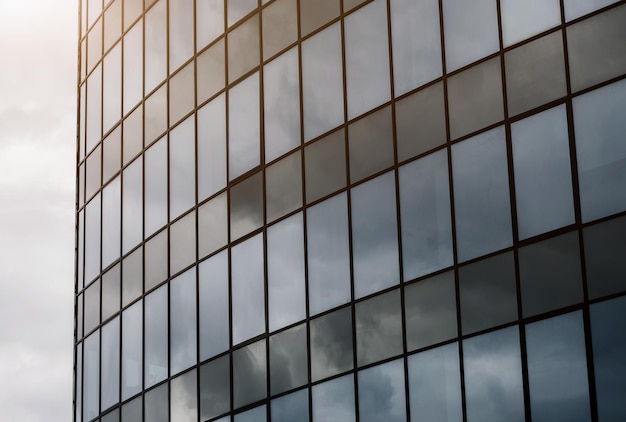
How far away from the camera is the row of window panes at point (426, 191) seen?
2275cm

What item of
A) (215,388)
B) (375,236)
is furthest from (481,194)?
(215,388)

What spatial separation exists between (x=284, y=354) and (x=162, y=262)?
6789mm

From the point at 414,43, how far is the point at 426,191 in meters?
3.42

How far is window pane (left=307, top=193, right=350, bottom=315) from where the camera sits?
27.5 m

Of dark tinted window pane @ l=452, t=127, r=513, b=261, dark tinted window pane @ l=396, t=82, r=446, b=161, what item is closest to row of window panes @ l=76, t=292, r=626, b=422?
dark tinted window pane @ l=452, t=127, r=513, b=261

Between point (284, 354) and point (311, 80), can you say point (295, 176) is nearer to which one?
point (311, 80)

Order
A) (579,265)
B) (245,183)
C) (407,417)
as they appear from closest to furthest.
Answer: (579,265)
(407,417)
(245,183)

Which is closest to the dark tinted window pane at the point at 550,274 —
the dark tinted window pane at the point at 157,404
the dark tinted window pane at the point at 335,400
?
the dark tinted window pane at the point at 335,400

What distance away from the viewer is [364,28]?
27953 millimetres

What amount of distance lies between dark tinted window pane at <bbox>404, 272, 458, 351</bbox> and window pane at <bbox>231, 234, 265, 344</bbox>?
5502 mm

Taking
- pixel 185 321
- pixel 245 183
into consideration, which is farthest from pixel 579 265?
pixel 185 321

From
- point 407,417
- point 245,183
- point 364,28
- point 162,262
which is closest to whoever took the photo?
point 407,417

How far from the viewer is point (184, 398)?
106 feet

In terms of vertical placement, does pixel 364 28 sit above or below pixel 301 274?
above
